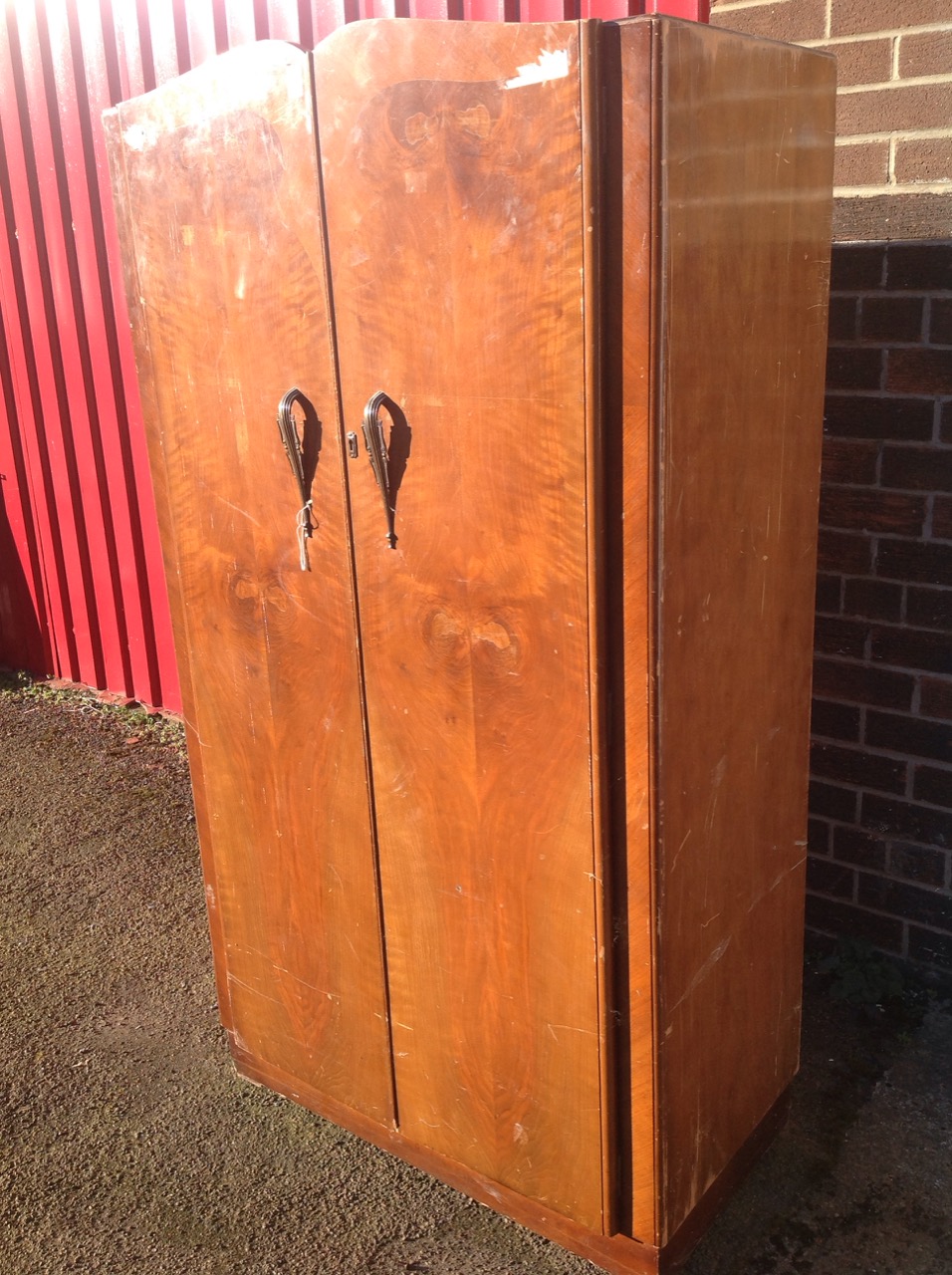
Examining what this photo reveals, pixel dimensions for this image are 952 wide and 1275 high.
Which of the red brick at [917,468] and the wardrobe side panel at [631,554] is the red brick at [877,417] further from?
the wardrobe side panel at [631,554]

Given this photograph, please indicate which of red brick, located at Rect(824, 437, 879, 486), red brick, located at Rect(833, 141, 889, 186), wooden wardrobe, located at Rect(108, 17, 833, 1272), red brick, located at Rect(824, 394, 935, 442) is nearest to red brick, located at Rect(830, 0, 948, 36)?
red brick, located at Rect(833, 141, 889, 186)

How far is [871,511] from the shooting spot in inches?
114

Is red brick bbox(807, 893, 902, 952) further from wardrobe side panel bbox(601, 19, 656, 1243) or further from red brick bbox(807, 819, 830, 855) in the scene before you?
wardrobe side panel bbox(601, 19, 656, 1243)

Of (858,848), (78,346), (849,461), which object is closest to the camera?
(849,461)

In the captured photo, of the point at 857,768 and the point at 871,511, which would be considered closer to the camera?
the point at 871,511

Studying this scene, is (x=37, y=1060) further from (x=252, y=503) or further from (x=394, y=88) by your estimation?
(x=394, y=88)

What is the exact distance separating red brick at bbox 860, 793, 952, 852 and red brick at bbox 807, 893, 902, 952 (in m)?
0.07

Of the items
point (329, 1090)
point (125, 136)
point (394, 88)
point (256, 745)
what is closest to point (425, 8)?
point (125, 136)

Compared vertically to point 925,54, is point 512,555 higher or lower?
lower

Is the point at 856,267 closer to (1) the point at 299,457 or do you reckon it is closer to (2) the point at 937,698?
(2) the point at 937,698

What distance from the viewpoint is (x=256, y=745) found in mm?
2523

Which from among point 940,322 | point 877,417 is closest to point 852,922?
point 877,417

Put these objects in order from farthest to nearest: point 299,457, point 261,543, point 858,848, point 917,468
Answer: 1. point 858,848
2. point 917,468
3. point 261,543
4. point 299,457

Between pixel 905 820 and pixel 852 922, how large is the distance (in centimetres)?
35
